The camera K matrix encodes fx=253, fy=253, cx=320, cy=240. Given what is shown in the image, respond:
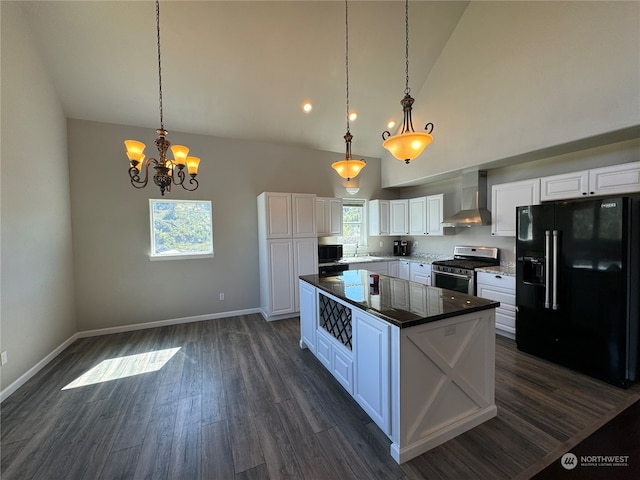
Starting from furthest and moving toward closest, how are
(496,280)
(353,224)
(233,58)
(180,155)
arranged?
(353,224), (496,280), (233,58), (180,155)

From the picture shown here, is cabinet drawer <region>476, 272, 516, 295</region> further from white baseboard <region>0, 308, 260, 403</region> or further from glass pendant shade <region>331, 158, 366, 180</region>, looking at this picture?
white baseboard <region>0, 308, 260, 403</region>

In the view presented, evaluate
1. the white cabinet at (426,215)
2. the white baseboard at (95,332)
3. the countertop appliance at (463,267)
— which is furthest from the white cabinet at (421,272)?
the white baseboard at (95,332)

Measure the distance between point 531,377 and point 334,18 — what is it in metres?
4.76

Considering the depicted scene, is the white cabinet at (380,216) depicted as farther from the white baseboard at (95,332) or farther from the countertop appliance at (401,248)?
the white baseboard at (95,332)

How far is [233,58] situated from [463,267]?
14.9 feet

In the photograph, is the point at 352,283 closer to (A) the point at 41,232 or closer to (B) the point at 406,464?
(B) the point at 406,464

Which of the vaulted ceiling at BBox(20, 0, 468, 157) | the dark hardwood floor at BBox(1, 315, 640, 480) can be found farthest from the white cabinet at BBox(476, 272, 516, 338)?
the vaulted ceiling at BBox(20, 0, 468, 157)

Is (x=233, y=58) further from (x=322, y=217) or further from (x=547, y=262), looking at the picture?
(x=547, y=262)

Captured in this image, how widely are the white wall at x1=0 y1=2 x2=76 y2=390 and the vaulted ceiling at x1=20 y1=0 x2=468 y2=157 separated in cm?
37

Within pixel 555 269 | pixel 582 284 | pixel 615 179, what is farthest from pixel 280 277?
pixel 615 179

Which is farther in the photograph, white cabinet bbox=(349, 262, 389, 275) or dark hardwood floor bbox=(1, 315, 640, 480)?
white cabinet bbox=(349, 262, 389, 275)

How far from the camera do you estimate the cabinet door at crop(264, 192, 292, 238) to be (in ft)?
14.0

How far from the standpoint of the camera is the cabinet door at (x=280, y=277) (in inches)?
171

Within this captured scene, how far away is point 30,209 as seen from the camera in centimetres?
288
